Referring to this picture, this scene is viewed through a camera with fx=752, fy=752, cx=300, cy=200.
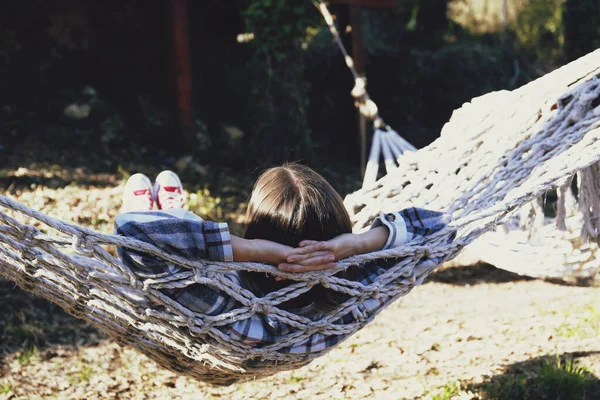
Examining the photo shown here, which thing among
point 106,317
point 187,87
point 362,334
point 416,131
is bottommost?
point 106,317

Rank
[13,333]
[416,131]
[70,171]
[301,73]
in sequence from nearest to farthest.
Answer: [13,333] → [70,171] → [301,73] → [416,131]

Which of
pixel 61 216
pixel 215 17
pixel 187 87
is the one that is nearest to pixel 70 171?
pixel 61 216

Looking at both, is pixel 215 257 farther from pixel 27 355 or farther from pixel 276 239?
pixel 27 355

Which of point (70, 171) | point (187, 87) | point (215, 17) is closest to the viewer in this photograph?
point (70, 171)

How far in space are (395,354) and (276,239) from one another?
1.30 meters

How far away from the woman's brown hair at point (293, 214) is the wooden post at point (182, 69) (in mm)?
2891

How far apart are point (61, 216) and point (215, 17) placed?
2207 mm

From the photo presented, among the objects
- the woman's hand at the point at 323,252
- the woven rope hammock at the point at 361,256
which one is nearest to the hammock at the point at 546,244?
the woven rope hammock at the point at 361,256

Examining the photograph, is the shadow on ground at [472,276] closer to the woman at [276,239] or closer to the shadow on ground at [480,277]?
the shadow on ground at [480,277]

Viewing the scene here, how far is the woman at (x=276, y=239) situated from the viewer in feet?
4.63

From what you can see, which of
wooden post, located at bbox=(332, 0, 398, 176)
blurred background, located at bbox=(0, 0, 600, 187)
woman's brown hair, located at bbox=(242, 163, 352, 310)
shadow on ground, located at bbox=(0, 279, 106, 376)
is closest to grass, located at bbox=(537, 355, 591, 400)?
woman's brown hair, located at bbox=(242, 163, 352, 310)

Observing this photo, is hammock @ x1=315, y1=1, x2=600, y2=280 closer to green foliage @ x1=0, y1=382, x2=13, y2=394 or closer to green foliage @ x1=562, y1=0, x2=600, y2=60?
green foliage @ x1=0, y1=382, x2=13, y2=394

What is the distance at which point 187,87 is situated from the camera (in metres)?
4.43

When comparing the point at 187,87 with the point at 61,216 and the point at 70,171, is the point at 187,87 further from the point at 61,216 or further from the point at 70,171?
the point at 61,216
